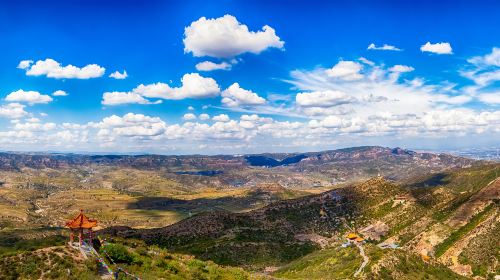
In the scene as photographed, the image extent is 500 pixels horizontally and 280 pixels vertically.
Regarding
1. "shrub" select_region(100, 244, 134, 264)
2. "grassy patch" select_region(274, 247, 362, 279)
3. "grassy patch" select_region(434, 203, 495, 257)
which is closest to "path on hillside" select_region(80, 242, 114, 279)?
"shrub" select_region(100, 244, 134, 264)

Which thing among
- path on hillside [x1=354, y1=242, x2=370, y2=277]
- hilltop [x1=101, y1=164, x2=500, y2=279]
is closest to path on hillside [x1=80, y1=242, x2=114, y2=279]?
path on hillside [x1=354, y1=242, x2=370, y2=277]

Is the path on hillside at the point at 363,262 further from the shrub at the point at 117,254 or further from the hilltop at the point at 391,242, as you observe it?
the shrub at the point at 117,254

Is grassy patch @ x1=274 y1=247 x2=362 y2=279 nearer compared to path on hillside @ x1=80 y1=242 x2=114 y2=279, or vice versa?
path on hillside @ x1=80 y1=242 x2=114 y2=279

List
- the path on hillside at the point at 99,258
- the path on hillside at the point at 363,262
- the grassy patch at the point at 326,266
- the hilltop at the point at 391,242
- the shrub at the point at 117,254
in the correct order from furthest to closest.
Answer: the hilltop at the point at 391,242, the grassy patch at the point at 326,266, the path on hillside at the point at 363,262, the shrub at the point at 117,254, the path on hillside at the point at 99,258

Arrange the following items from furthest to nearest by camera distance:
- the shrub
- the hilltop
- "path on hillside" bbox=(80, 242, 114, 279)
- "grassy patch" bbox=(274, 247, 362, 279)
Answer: the hilltop, "grassy patch" bbox=(274, 247, 362, 279), the shrub, "path on hillside" bbox=(80, 242, 114, 279)

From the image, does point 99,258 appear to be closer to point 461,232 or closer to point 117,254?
point 117,254

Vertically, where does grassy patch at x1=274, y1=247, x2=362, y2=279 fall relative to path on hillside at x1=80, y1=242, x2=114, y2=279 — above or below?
below

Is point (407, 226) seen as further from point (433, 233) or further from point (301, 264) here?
point (301, 264)

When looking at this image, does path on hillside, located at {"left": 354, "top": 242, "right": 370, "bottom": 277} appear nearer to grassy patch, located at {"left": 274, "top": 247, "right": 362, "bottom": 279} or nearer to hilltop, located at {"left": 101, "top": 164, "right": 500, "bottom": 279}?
grassy patch, located at {"left": 274, "top": 247, "right": 362, "bottom": 279}

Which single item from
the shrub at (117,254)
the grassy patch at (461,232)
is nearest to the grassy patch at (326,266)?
the grassy patch at (461,232)

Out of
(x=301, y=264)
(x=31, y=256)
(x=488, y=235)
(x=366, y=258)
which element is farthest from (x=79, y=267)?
(x=488, y=235)

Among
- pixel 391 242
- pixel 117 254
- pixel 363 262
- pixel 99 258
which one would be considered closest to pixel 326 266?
pixel 363 262

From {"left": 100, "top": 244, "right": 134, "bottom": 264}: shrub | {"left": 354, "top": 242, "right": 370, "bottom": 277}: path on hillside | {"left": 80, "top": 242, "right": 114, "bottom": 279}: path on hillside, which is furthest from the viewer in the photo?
{"left": 354, "top": 242, "right": 370, "bottom": 277}: path on hillside
